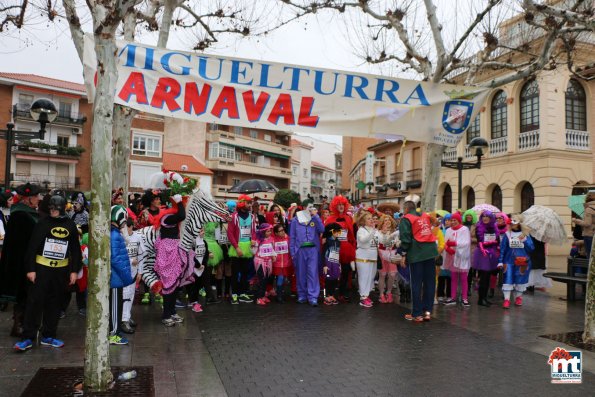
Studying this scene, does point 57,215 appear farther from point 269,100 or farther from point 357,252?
point 357,252

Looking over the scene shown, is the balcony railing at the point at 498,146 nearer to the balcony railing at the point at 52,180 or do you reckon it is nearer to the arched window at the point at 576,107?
the arched window at the point at 576,107

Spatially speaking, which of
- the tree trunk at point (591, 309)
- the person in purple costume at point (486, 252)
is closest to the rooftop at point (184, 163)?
the person in purple costume at point (486, 252)

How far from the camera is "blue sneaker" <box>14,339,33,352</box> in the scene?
525 centimetres

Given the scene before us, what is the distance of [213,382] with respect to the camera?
4523 millimetres

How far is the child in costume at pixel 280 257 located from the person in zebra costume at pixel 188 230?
184cm

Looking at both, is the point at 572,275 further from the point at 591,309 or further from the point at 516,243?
the point at 591,309

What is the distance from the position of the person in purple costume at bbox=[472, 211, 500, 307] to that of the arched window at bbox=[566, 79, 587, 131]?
16.3 meters

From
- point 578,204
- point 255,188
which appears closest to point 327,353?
point 578,204

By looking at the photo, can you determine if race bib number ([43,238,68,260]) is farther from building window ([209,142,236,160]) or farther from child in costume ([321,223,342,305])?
building window ([209,142,236,160])

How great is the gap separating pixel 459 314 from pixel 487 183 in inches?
734

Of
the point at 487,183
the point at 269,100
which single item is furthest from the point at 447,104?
the point at 487,183

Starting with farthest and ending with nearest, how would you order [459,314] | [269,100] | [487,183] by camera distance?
[487,183] → [459,314] → [269,100]

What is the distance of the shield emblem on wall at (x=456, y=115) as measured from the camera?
686 centimetres

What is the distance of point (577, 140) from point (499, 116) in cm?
398
